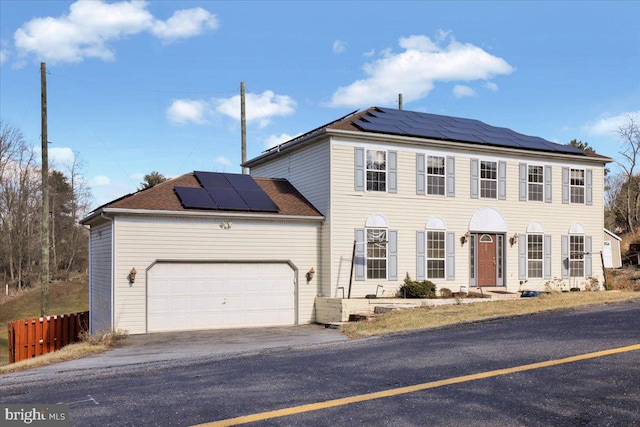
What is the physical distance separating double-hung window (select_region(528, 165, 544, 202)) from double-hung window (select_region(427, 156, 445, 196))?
4429 millimetres

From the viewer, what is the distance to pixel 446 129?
999 inches

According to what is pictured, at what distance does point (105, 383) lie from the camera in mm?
9789

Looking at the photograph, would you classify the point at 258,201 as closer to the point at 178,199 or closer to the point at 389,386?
the point at 178,199

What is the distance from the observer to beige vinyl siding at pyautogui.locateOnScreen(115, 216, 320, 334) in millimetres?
19219

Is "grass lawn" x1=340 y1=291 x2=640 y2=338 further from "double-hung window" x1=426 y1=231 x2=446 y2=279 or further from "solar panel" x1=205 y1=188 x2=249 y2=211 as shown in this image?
"solar panel" x1=205 y1=188 x2=249 y2=211

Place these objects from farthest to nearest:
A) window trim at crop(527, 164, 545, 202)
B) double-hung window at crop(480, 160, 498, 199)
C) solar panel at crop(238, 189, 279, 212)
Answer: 1. window trim at crop(527, 164, 545, 202)
2. double-hung window at crop(480, 160, 498, 199)
3. solar panel at crop(238, 189, 279, 212)

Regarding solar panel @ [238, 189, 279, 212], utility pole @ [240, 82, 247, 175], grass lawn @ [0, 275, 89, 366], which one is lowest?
grass lawn @ [0, 275, 89, 366]

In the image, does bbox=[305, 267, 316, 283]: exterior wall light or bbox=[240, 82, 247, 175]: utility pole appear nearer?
bbox=[305, 267, 316, 283]: exterior wall light

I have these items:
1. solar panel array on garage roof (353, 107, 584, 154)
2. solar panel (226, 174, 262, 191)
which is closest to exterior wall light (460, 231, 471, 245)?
solar panel array on garage roof (353, 107, 584, 154)

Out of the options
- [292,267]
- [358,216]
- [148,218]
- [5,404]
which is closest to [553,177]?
[358,216]

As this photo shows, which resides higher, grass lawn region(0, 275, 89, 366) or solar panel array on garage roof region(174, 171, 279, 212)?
solar panel array on garage roof region(174, 171, 279, 212)

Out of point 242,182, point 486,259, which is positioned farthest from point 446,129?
point 242,182

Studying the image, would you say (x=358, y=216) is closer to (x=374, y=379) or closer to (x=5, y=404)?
(x=374, y=379)

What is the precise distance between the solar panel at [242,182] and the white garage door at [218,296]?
10.9 feet
